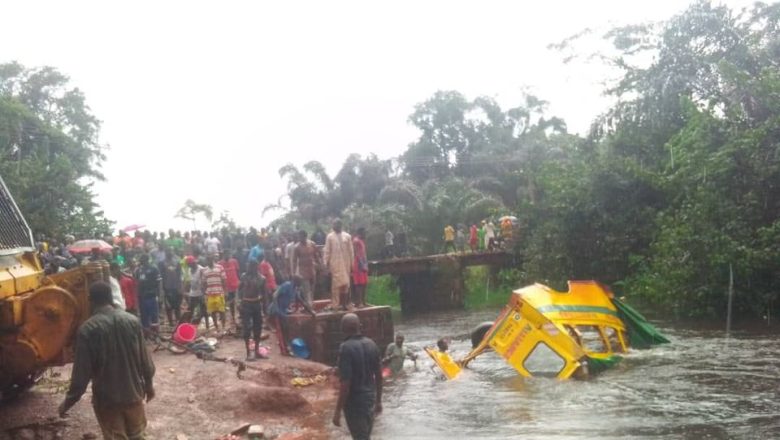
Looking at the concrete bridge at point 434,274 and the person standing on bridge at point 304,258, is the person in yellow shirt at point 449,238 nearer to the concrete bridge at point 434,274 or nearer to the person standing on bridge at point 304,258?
the concrete bridge at point 434,274

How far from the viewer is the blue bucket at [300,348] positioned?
1559 cm

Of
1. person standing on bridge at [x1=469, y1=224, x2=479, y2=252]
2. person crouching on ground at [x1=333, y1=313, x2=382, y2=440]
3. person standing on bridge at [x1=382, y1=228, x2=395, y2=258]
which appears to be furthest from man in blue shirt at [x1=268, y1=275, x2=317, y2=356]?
person standing on bridge at [x1=469, y1=224, x2=479, y2=252]

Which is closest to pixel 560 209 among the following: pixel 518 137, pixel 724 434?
pixel 724 434

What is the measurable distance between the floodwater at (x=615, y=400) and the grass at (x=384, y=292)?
24.4 meters

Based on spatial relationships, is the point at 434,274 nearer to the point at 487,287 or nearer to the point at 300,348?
the point at 487,287

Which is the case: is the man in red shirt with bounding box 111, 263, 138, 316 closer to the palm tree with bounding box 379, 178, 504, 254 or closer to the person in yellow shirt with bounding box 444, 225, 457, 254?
the person in yellow shirt with bounding box 444, 225, 457, 254

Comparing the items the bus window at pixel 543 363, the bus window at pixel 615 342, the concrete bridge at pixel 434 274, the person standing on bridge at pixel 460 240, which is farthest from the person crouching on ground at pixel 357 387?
the person standing on bridge at pixel 460 240

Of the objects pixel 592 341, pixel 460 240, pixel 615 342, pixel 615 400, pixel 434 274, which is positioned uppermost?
pixel 460 240

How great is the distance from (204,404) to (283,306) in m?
4.83

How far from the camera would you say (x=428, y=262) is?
34469 mm

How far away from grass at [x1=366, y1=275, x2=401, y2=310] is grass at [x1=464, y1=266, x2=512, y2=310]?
3668 mm

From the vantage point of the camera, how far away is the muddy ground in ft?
28.0

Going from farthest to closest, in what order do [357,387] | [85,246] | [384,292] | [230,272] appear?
[384,292] < [85,246] < [230,272] < [357,387]

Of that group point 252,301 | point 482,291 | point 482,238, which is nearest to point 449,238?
point 482,238
